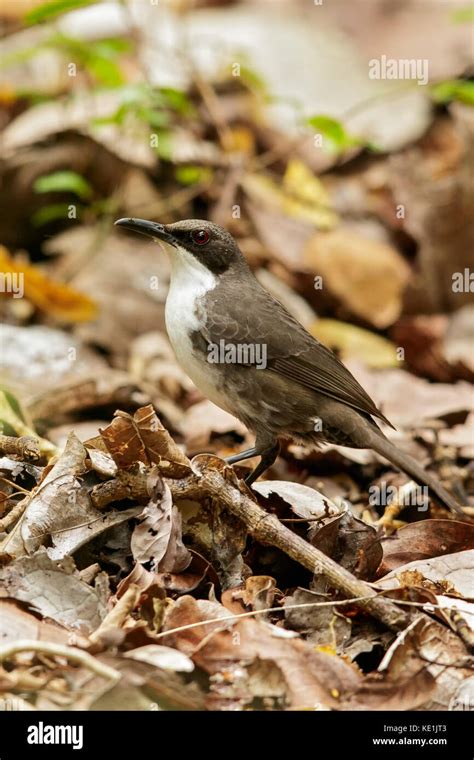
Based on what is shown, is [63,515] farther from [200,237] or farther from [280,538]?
[200,237]

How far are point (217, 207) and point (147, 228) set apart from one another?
12.3 ft

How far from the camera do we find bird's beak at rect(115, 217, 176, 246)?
5461mm

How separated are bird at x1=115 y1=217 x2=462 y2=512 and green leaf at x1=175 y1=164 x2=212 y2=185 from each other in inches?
119

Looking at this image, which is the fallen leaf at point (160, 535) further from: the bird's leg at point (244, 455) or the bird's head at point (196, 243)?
the bird's head at point (196, 243)

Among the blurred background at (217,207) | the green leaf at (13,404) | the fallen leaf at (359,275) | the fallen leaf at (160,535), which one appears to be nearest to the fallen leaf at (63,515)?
the fallen leaf at (160,535)

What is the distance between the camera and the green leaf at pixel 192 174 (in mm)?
8641

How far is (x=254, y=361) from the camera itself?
5387 mm

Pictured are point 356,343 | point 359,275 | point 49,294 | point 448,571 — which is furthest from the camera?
point 359,275

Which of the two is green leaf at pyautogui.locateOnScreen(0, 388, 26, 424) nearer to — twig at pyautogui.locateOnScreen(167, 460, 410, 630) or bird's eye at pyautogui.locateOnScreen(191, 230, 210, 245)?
bird's eye at pyautogui.locateOnScreen(191, 230, 210, 245)

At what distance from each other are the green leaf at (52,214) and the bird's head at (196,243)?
287cm

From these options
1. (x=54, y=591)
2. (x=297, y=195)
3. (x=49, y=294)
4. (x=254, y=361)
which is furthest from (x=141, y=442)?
(x=297, y=195)

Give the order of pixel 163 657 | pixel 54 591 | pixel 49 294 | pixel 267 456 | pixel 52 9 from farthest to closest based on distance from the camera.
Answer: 1. pixel 49 294
2. pixel 52 9
3. pixel 267 456
4. pixel 54 591
5. pixel 163 657

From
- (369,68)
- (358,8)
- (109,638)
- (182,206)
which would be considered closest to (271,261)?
(182,206)

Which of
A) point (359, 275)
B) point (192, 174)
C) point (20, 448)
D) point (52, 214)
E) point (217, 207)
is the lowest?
point (20, 448)
